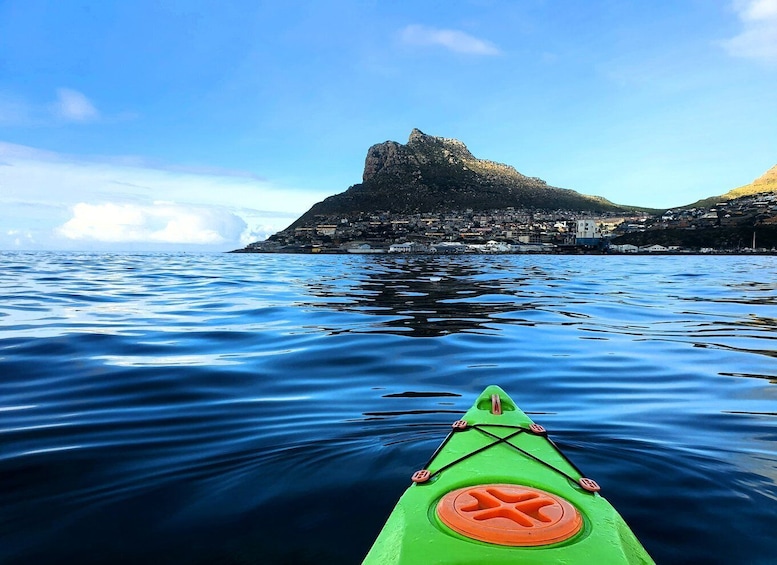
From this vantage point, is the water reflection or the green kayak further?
the water reflection

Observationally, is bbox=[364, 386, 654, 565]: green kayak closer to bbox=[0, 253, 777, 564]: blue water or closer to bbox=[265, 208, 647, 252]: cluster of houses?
bbox=[0, 253, 777, 564]: blue water

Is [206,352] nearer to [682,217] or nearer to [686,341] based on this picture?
[686,341]

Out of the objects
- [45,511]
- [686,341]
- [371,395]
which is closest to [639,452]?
[371,395]

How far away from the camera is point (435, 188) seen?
16988 centimetres

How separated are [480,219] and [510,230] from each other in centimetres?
1030

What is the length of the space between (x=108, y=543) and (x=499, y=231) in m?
156

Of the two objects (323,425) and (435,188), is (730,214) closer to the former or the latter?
(435,188)

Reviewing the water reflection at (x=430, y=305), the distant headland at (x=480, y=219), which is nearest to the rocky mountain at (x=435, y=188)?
the distant headland at (x=480, y=219)

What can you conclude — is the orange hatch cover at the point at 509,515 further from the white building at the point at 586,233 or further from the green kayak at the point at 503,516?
the white building at the point at 586,233

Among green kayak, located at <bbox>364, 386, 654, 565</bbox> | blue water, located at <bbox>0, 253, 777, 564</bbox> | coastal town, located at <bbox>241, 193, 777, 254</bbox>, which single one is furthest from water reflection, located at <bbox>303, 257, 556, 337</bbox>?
coastal town, located at <bbox>241, 193, 777, 254</bbox>

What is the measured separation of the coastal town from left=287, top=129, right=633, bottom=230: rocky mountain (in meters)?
4.37

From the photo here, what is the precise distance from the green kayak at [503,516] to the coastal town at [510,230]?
131 m

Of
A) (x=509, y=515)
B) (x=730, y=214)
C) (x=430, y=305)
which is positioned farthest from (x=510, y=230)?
(x=509, y=515)

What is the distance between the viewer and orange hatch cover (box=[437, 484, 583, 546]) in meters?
2.52
